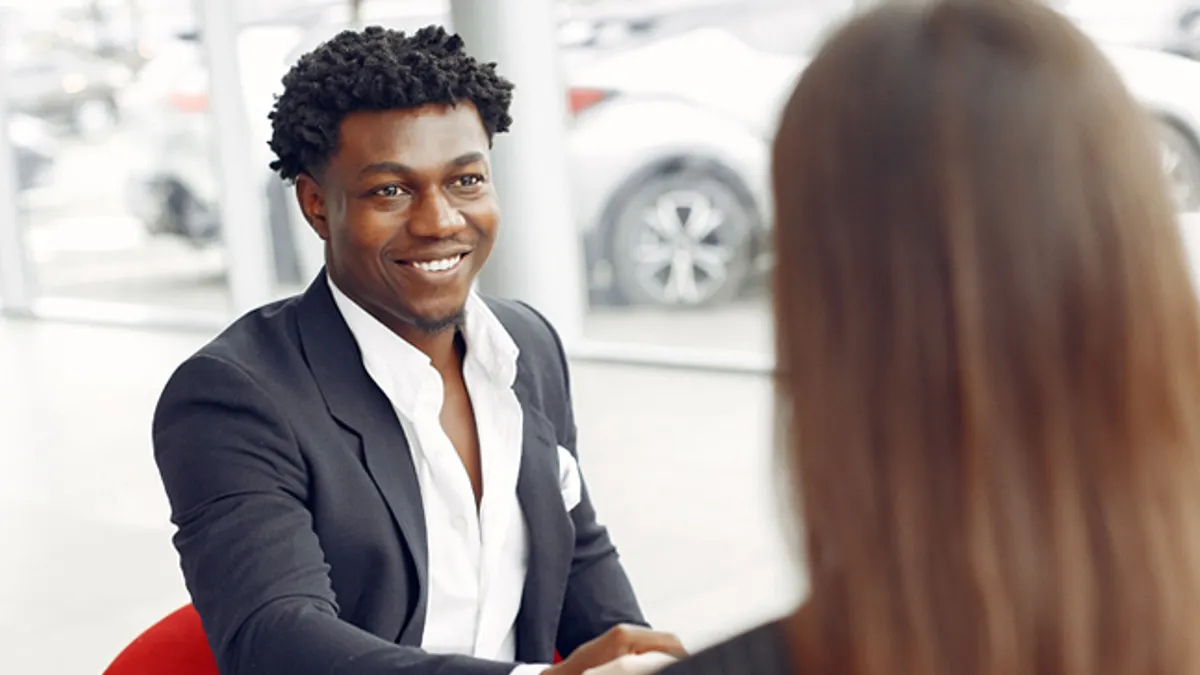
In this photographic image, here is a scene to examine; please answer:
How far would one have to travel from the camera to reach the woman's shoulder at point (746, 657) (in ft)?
2.90

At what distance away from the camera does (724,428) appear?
5.34 metres

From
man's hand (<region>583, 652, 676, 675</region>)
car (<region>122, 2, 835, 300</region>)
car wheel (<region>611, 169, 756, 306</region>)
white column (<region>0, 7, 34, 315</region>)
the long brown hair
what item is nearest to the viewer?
the long brown hair

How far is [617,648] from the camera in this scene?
1278mm

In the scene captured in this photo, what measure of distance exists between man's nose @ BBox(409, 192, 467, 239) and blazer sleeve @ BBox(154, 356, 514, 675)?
0.27 m

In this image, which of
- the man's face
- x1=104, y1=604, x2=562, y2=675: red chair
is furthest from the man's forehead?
x1=104, y1=604, x2=562, y2=675: red chair

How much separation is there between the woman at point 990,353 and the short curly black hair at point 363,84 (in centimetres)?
88

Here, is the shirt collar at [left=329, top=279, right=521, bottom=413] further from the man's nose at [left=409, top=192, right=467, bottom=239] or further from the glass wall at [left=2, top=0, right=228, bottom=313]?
the glass wall at [left=2, top=0, right=228, bottom=313]

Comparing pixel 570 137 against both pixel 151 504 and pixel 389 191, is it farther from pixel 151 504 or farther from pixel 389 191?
pixel 389 191

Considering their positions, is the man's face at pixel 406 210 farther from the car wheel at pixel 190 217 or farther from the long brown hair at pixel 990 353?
the car wheel at pixel 190 217

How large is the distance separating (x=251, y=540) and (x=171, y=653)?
26 cm

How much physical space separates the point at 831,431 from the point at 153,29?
26.9 ft

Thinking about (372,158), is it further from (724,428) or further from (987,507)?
(724,428)

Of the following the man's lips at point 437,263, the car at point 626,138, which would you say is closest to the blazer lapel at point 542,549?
the man's lips at point 437,263

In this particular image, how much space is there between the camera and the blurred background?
4156 mm
